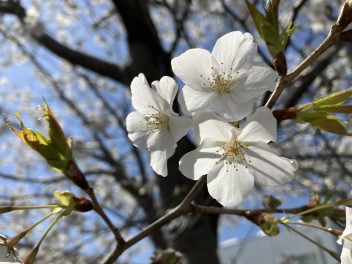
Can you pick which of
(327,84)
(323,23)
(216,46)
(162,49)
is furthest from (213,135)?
(323,23)

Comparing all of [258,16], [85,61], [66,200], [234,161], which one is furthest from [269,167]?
[85,61]

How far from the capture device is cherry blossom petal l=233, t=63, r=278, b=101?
758 mm

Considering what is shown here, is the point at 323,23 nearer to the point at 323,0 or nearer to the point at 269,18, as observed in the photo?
the point at 323,0

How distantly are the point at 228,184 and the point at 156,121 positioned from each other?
22 centimetres

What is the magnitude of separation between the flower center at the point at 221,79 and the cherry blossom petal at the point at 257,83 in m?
0.02

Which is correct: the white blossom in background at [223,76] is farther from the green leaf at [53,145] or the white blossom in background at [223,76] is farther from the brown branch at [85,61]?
the brown branch at [85,61]

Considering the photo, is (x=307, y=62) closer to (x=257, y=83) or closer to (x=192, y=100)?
(x=257, y=83)

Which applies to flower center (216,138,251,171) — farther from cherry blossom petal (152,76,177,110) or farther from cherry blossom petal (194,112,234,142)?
cherry blossom petal (152,76,177,110)

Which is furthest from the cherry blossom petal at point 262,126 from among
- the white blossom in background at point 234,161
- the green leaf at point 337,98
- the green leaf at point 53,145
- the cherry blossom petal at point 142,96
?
the green leaf at point 53,145

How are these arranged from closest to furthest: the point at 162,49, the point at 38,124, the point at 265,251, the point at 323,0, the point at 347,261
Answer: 1. the point at 347,261
2. the point at 162,49
3. the point at 323,0
4. the point at 38,124
5. the point at 265,251

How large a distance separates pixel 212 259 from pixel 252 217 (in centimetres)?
132

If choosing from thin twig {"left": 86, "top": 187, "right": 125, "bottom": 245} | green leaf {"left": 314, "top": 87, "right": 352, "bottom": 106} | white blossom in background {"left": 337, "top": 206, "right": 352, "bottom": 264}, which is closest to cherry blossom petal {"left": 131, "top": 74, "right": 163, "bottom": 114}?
thin twig {"left": 86, "top": 187, "right": 125, "bottom": 245}

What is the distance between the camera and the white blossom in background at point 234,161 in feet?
2.45

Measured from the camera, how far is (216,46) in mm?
814
